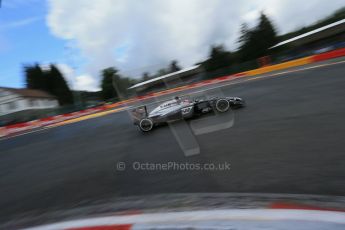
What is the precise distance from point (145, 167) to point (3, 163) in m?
5.34

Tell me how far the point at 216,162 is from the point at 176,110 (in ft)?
11.2

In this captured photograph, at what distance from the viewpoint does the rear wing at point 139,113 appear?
7945 mm

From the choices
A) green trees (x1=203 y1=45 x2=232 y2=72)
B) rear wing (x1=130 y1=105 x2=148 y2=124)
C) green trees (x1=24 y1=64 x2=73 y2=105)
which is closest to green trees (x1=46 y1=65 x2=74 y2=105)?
green trees (x1=24 y1=64 x2=73 y2=105)

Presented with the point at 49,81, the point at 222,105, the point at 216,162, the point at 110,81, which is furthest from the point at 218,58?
the point at 49,81

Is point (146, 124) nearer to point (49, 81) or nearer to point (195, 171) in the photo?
point (195, 171)

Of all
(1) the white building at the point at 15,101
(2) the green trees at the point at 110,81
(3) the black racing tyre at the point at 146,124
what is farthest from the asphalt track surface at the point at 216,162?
(1) the white building at the point at 15,101

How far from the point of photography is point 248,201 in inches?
120

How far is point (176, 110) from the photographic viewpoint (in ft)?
25.6

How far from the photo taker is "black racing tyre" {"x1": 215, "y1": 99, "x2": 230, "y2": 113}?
7797mm

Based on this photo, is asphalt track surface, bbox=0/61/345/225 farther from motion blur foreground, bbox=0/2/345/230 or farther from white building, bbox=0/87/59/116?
white building, bbox=0/87/59/116

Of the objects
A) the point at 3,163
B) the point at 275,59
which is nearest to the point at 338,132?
Answer: the point at 3,163

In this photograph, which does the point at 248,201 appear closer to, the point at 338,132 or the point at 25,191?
the point at 338,132

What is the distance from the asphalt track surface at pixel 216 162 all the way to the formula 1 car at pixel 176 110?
14.1 inches

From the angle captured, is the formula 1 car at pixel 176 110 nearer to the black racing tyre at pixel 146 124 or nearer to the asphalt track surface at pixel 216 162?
the black racing tyre at pixel 146 124
